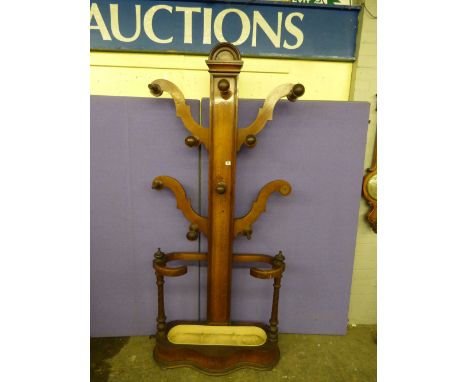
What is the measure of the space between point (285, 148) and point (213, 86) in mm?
545

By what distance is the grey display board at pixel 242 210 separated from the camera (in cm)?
164

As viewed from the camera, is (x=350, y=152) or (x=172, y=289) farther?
(x=172, y=289)

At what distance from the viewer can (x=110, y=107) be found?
5.28 feet

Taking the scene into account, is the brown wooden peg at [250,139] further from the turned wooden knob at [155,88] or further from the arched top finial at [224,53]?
the turned wooden knob at [155,88]

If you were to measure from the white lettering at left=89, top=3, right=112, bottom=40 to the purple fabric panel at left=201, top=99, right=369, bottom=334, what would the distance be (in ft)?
2.25

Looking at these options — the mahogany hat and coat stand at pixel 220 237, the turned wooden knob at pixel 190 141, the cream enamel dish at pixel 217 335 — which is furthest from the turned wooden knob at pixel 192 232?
the cream enamel dish at pixel 217 335

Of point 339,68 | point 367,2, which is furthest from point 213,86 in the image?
point 367,2

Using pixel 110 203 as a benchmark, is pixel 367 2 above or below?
above

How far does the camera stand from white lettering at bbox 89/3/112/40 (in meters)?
1.61

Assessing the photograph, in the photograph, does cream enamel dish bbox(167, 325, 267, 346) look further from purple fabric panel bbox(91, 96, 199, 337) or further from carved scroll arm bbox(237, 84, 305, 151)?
carved scroll arm bbox(237, 84, 305, 151)

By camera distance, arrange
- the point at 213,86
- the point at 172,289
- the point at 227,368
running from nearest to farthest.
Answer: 1. the point at 213,86
2. the point at 227,368
3. the point at 172,289

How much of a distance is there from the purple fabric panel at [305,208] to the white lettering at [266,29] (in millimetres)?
387

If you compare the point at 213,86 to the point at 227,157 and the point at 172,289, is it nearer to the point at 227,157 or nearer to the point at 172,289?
the point at 227,157

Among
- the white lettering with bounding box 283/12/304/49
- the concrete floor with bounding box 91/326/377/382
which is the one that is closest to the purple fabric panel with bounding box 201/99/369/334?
the concrete floor with bounding box 91/326/377/382
